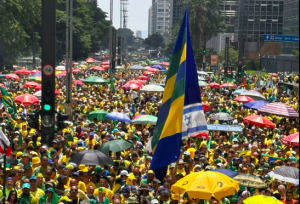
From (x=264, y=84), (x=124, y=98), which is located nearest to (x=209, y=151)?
(x=124, y=98)

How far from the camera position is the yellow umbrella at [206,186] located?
917 cm

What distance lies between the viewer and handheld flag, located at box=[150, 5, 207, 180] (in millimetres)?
9430

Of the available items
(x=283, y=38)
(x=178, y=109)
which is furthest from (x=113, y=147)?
(x=283, y=38)

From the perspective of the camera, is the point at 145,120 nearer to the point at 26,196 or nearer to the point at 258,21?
the point at 26,196

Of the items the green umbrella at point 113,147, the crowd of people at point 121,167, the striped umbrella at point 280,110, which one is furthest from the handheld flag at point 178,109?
the striped umbrella at point 280,110

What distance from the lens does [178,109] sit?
31.2ft

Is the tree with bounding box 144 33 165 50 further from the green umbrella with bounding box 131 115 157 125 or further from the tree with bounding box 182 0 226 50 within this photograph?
the green umbrella with bounding box 131 115 157 125

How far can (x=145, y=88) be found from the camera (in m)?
26.9

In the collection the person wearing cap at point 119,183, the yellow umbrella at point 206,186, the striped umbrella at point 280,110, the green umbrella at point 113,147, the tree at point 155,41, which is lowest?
the person wearing cap at point 119,183

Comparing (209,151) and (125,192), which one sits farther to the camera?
(209,151)

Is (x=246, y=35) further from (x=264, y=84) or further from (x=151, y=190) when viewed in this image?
(x=151, y=190)

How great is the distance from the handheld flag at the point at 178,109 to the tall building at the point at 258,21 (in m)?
98.2

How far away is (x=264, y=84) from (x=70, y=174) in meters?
33.0

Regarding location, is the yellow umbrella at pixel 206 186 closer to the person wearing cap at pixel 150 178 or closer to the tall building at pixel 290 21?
the person wearing cap at pixel 150 178
